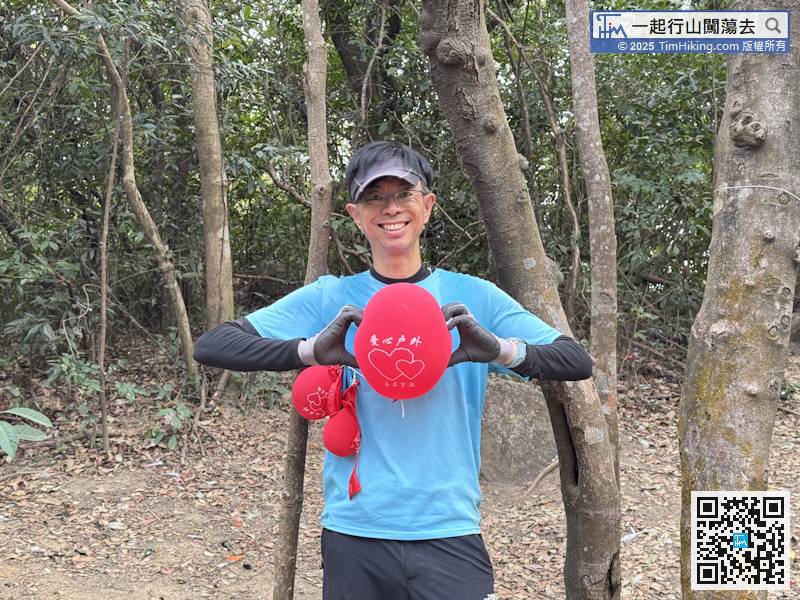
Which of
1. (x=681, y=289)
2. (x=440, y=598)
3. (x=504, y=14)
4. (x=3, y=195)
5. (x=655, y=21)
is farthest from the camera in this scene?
(x=681, y=289)

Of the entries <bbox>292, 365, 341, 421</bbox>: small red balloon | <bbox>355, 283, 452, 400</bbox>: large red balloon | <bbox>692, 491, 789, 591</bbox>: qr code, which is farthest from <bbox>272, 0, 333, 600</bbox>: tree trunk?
<bbox>692, 491, 789, 591</bbox>: qr code

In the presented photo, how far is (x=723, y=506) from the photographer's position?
1.80 m

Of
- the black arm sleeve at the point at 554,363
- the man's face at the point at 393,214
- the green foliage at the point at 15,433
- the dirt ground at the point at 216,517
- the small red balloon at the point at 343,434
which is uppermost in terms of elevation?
the man's face at the point at 393,214

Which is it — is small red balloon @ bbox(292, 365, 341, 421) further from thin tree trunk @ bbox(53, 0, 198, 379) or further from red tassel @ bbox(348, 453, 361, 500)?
thin tree trunk @ bbox(53, 0, 198, 379)

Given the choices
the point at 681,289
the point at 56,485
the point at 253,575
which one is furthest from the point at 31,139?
the point at 681,289

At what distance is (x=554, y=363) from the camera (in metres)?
1.68

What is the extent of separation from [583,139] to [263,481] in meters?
3.10

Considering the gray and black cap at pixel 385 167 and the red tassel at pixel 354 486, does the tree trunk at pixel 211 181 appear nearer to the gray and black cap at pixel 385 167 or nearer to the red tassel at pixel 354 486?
the gray and black cap at pixel 385 167

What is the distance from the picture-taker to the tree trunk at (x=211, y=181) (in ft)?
16.0

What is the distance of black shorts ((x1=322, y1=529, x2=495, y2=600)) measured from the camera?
168 cm

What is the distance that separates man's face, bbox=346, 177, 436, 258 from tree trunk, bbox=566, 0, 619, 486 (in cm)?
108

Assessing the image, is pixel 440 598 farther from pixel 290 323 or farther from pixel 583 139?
pixel 583 139

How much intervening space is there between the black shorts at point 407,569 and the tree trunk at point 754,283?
61 centimetres

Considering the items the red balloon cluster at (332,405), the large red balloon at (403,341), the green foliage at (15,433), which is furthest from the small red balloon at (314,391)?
the green foliage at (15,433)
